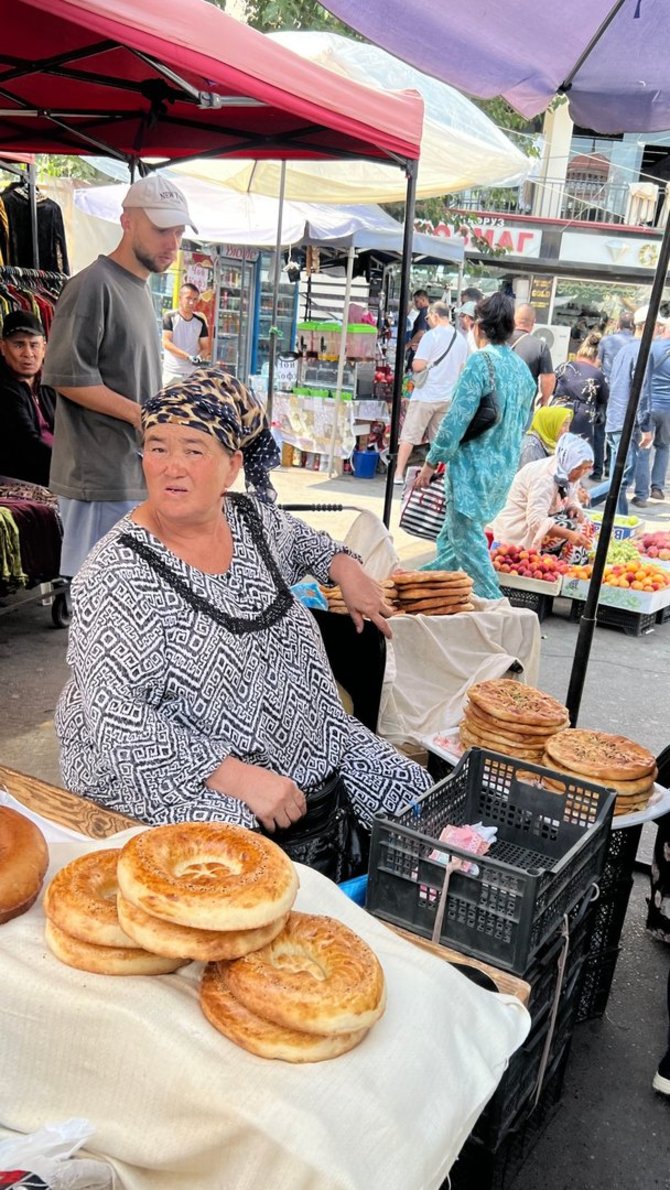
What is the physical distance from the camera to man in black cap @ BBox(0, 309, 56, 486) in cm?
609

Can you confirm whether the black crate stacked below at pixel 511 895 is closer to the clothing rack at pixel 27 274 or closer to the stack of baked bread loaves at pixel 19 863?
the stack of baked bread loaves at pixel 19 863

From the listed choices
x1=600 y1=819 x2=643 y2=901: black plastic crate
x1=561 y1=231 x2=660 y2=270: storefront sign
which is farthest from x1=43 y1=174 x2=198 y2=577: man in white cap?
x1=561 y1=231 x2=660 y2=270: storefront sign

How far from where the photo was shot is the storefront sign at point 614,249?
23.0 meters

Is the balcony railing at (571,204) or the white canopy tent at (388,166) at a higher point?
the balcony railing at (571,204)

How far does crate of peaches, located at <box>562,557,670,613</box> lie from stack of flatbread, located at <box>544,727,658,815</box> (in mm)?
4284

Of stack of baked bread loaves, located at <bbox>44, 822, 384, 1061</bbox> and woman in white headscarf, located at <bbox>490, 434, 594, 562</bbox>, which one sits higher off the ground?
stack of baked bread loaves, located at <bbox>44, 822, 384, 1061</bbox>

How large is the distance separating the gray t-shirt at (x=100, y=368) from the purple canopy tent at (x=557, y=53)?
141 cm

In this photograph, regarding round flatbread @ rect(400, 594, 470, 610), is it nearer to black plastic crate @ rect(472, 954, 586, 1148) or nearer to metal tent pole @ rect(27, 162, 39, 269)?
black plastic crate @ rect(472, 954, 586, 1148)

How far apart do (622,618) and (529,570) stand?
82 cm

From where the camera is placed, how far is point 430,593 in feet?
14.3

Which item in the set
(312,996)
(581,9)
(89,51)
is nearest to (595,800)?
(312,996)

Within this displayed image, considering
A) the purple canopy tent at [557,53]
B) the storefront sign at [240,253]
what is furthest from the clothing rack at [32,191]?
the storefront sign at [240,253]

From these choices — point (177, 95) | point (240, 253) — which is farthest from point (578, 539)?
point (240, 253)

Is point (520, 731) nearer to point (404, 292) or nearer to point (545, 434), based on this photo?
point (404, 292)
